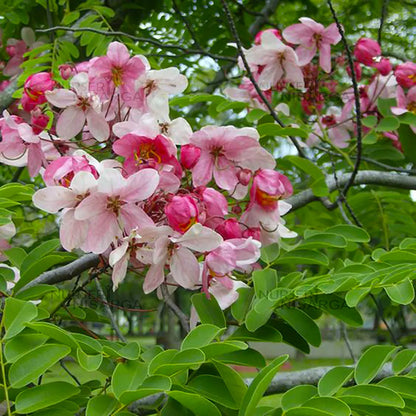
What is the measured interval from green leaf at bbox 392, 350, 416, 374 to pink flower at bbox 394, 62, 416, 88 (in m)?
0.96

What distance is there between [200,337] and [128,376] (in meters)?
0.10

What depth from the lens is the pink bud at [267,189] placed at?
1.02 metres

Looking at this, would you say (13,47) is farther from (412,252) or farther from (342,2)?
(342,2)

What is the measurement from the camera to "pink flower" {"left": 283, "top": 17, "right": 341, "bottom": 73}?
5.23ft

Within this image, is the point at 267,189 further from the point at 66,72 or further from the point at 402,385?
the point at 66,72

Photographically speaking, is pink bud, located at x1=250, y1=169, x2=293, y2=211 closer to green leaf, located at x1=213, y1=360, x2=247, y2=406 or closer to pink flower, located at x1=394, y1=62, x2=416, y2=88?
green leaf, located at x1=213, y1=360, x2=247, y2=406

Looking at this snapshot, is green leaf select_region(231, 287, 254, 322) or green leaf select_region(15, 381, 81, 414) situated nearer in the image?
green leaf select_region(15, 381, 81, 414)

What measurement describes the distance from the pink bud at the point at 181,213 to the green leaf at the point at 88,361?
0.69 feet

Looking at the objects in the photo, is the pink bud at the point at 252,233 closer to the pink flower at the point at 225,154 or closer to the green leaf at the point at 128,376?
the pink flower at the point at 225,154

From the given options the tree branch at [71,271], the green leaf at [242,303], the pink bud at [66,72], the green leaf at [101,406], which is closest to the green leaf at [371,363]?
the green leaf at [242,303]

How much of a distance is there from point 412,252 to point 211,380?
0.42m

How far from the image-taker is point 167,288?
3.39 feet

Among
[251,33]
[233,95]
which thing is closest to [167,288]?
[233,95]

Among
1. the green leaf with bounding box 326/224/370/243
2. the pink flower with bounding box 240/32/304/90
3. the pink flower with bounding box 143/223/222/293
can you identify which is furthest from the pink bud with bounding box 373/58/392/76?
the pink flower with bounding box 143/223/222/293
